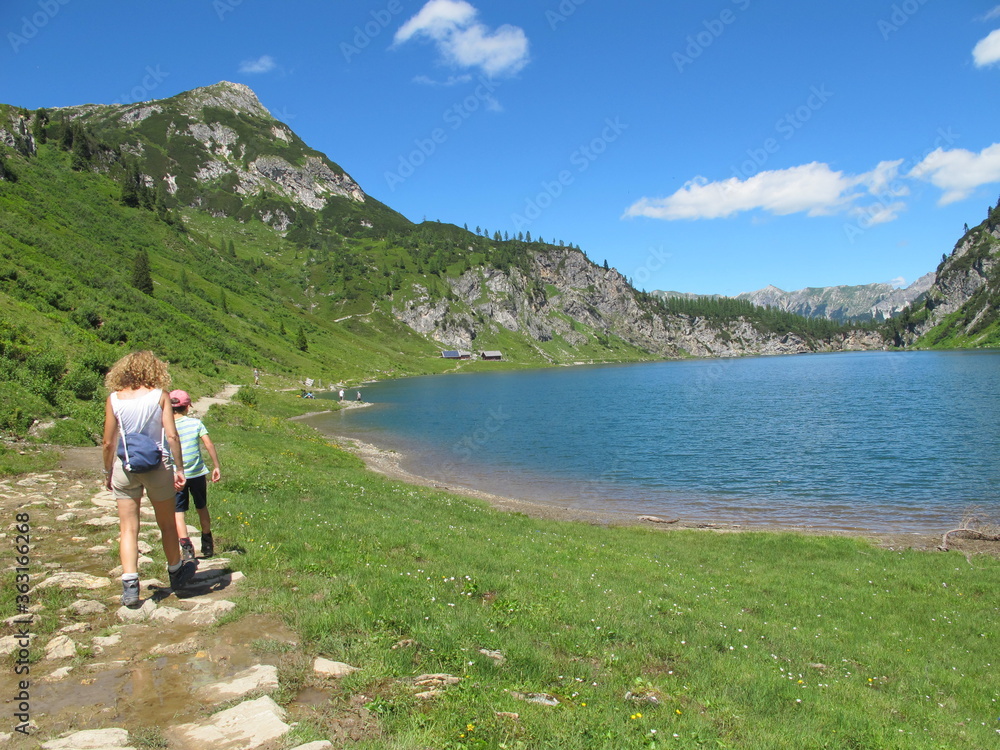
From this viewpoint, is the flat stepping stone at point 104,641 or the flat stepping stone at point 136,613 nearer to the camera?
the flat stepping stone at point 104,641

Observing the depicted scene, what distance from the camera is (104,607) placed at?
29.1 ft

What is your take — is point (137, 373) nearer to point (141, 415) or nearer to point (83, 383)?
point (141, 415)

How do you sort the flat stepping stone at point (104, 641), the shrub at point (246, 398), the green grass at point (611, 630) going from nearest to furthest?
the green grass at point (611, 630)
the flat stepping stone at point (104, 641)
the shrub at point (246, 398)

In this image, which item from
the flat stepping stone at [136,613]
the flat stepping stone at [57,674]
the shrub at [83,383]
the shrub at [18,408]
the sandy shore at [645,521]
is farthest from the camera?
the shrub at [83,383]

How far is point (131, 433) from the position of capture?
8578 millimetres

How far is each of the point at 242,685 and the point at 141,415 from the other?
Result: 4.66 m

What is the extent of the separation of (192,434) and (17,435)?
15.0 metres

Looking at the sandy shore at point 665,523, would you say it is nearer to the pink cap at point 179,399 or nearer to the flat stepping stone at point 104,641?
the pink cap at point 179,399

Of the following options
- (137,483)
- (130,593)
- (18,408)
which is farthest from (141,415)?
(18,408)

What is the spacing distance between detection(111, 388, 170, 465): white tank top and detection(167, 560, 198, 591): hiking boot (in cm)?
235

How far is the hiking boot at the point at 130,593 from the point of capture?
871 centimetres

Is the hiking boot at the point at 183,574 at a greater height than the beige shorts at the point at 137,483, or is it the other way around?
the beige shorts at the point at 137,483

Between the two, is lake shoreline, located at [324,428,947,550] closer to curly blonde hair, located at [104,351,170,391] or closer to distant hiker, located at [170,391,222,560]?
distant hiker, located at [170,391,222,560]

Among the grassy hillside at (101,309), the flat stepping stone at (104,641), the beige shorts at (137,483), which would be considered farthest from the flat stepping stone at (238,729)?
the grassy hillside at (101,309)
